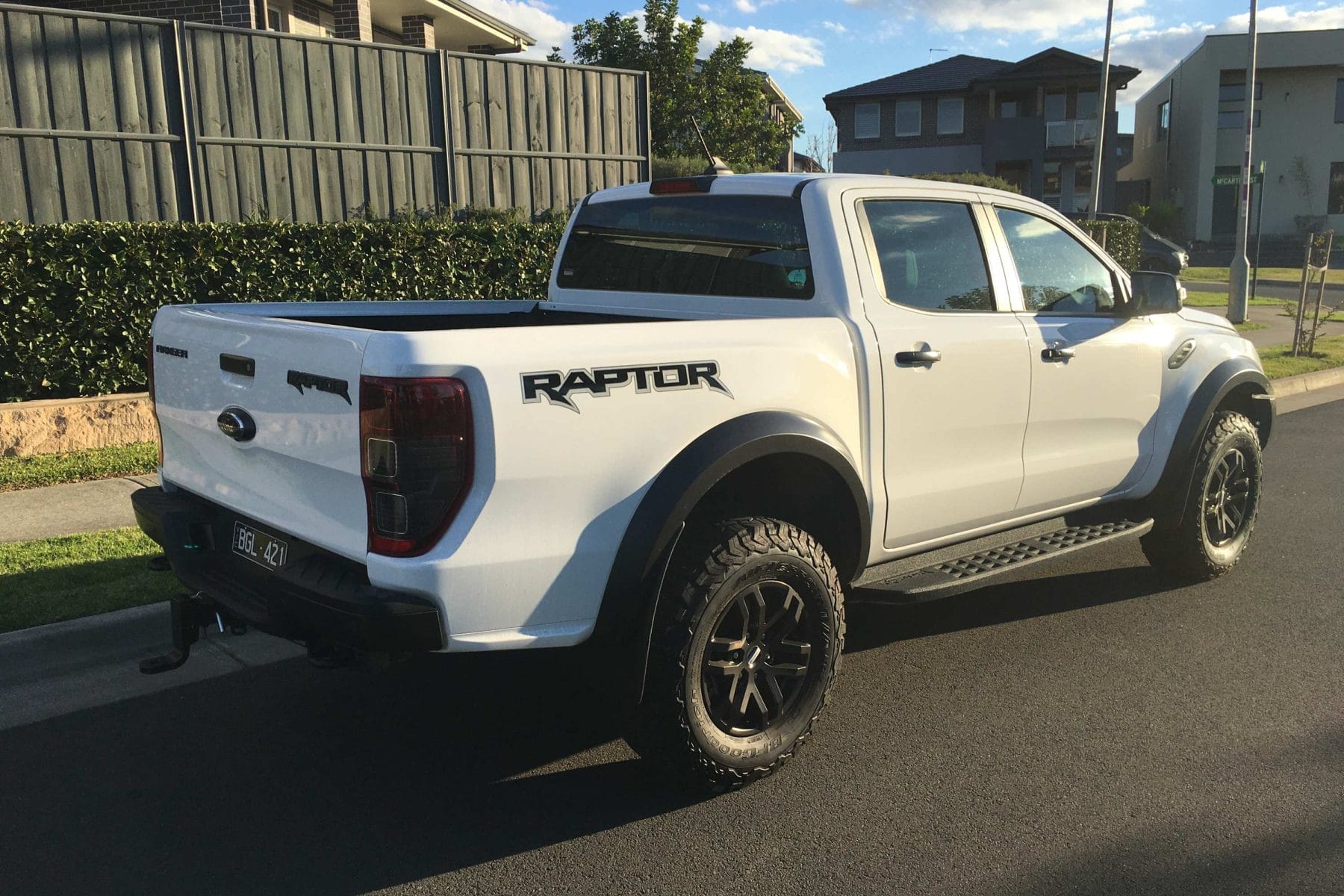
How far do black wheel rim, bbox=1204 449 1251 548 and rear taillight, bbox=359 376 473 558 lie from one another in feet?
13.2

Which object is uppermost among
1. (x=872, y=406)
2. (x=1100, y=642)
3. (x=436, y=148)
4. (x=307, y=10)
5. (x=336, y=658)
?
(x=307, y=10)

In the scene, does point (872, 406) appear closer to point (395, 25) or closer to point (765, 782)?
point (765, 782)

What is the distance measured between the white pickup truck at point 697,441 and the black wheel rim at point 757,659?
1cm

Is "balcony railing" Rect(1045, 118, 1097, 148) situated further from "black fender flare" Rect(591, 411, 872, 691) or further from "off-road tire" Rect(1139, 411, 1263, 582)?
"black fender flare" Rect(591, 411, 872, 691)

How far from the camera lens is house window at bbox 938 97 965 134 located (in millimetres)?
49344

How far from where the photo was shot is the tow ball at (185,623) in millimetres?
3512

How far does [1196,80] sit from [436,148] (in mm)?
42775

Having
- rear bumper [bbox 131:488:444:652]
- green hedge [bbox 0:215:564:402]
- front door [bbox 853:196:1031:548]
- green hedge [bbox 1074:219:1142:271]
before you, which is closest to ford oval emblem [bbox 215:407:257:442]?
rear bumper [bbox 131:488:444:652]

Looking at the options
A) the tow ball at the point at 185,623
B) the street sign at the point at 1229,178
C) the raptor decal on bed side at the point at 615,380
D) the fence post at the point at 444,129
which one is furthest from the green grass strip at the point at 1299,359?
the tow ball at the point at 185,623

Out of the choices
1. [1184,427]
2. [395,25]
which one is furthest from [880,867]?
[395,25]

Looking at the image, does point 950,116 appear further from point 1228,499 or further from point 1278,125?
point 1228,499

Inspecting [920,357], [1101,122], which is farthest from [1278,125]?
[920,357]

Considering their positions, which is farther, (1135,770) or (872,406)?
(872,406)

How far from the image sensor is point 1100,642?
15.8 ft
